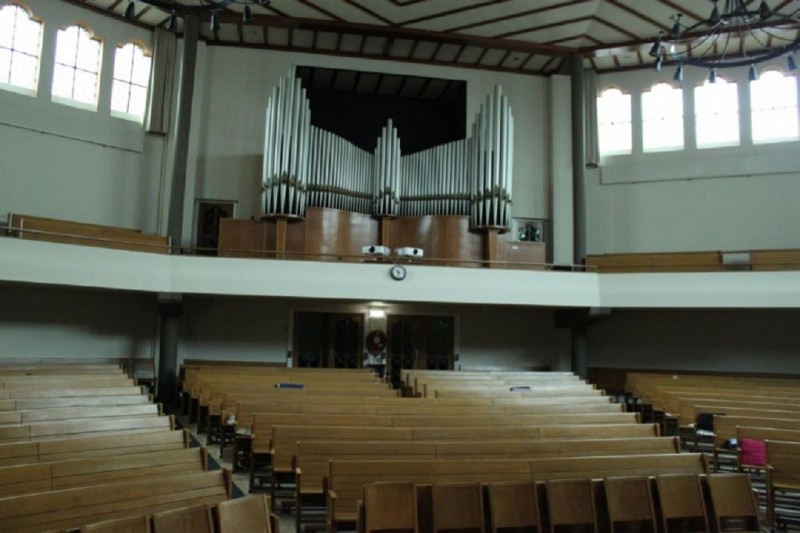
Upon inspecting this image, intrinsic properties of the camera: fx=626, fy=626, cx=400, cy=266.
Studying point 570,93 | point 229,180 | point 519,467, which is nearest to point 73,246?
point 229,180

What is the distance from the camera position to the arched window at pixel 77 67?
12344 millimetres

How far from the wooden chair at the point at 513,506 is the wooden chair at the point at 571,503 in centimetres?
12

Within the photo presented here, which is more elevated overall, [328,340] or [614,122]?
[614,122]

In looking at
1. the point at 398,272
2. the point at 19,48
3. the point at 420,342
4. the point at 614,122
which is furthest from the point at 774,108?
the point at 19,48

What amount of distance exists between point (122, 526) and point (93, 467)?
1217mm

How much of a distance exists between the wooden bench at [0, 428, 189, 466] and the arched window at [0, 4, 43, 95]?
9.77 m

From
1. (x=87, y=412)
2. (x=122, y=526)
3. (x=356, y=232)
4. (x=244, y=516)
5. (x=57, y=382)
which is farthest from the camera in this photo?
(x=356, y=232)

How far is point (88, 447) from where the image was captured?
15.3 feet

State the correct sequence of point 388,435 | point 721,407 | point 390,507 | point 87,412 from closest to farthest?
point 390,507, point 388,435, point 87,412, point 721,407

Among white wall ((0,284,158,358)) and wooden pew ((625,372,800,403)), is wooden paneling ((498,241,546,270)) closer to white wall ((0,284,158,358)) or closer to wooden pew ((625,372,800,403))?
wooden pew ((625,372,800,403))

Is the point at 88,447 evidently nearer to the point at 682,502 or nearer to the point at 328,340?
the point at 682,502

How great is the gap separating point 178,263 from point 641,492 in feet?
29.7

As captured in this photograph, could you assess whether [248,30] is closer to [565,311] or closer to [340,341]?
[340,341]

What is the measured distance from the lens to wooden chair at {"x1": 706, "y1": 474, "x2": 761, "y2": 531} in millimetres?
4336
